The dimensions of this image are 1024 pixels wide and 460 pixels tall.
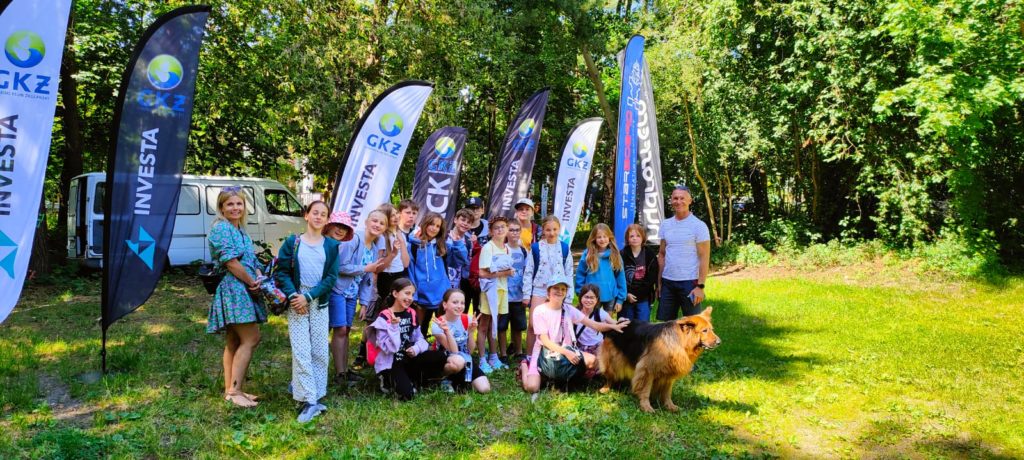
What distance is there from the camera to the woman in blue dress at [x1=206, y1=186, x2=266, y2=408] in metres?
4.26

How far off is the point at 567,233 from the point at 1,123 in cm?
688

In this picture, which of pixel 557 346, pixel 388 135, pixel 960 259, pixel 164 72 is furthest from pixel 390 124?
pixel 960 259

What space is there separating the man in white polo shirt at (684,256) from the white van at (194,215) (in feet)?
21.3

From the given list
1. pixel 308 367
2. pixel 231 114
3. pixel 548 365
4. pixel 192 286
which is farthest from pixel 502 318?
pixel 231 114

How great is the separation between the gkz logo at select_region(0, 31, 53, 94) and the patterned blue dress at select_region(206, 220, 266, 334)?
6.09 feet

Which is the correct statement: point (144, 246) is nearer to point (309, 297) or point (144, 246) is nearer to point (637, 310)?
point (309, 297)

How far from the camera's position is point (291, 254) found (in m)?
4.33

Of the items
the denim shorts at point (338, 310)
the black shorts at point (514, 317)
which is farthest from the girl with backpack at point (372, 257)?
the black shorts at point (514, 317)

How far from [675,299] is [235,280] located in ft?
12.8

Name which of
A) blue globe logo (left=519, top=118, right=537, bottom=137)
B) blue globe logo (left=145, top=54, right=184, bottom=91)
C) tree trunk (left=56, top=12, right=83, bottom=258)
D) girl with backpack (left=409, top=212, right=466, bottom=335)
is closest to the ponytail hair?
girl with backpack (left=409, top=212, right=466, bottom=335)

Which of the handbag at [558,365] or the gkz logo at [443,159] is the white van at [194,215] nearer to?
the gkz logo at [443,159]

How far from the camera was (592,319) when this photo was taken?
5.33m

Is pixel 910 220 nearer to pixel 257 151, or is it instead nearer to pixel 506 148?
pixel 506 148

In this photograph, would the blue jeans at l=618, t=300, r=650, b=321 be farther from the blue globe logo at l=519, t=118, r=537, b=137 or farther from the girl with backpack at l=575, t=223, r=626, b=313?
the blue globe logo at l=519, t=118, r=537, b=137
